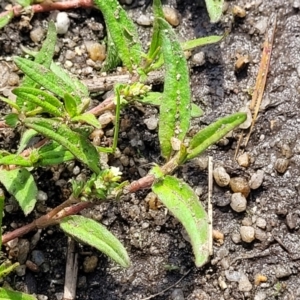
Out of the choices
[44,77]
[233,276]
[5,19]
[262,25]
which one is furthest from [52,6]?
[233,276]

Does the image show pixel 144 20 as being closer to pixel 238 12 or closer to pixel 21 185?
pixel 238 12

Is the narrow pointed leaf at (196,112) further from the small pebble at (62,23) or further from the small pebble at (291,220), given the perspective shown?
the small pebble at (62,23)

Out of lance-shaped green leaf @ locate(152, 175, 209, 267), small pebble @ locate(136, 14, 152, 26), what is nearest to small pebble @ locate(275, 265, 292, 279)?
lance-shaped green leaf @ locate(152, 175, 209, 267)

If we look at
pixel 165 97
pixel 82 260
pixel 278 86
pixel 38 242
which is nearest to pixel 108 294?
pixel 82 260

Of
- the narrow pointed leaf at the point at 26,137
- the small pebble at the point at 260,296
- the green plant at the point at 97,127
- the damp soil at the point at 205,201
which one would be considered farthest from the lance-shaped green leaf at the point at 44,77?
the small pebble at the point at 260,296

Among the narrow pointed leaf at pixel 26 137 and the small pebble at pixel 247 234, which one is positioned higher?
the narrow pointed leaf at pixel 26 137

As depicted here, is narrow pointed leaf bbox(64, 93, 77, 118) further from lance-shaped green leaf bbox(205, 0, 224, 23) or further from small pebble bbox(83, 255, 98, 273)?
lance-shaped green leaf bbox(205, 0, 224, 23)

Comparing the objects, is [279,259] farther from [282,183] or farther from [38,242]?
[38,242]

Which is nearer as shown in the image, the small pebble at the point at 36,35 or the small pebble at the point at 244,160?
the small pebble at the point at 244,160
